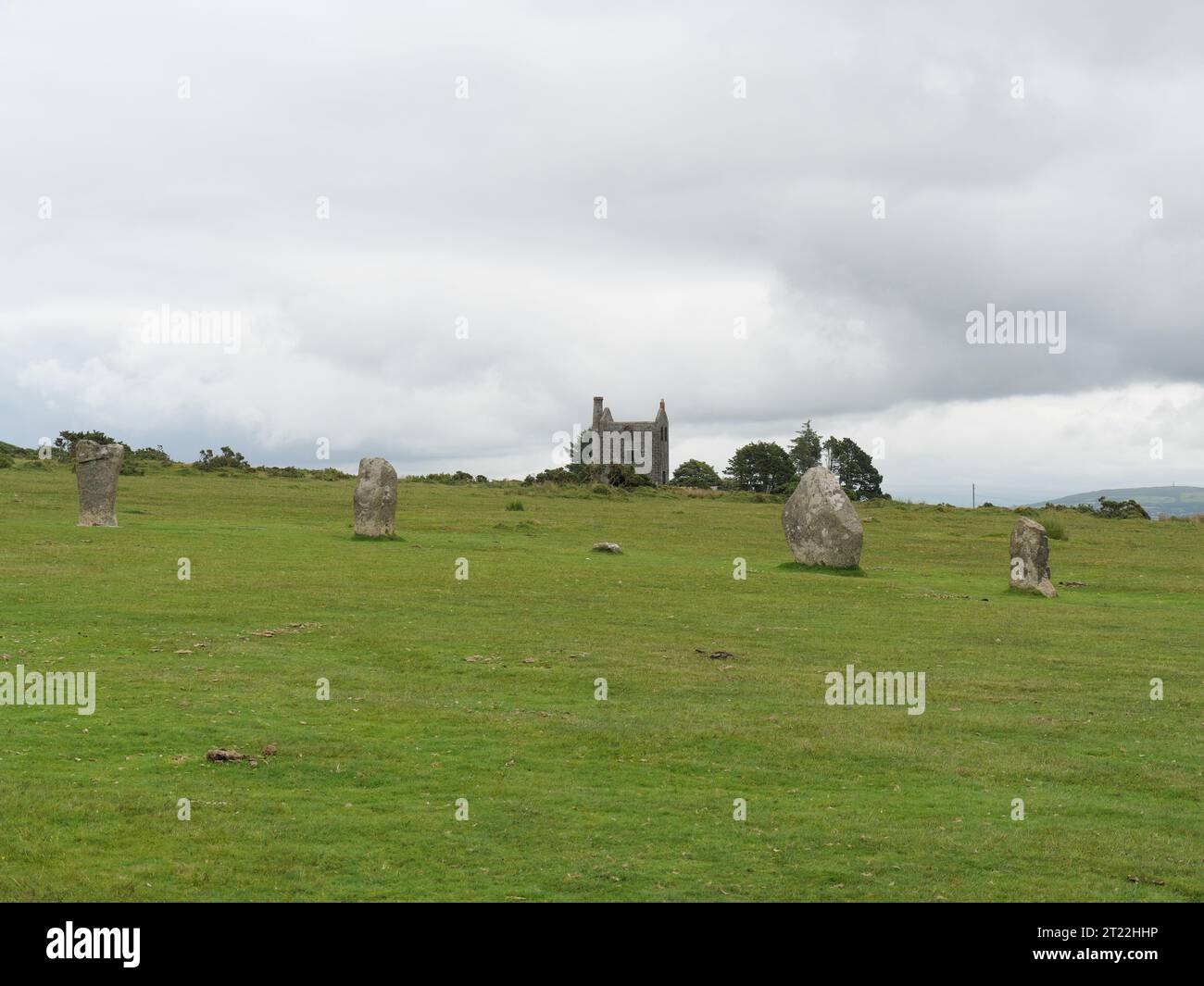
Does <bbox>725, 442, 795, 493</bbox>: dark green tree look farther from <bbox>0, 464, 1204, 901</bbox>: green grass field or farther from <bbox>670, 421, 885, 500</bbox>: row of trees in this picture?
<bbox>0, 464, 1204, 901</bbox>: green grass field

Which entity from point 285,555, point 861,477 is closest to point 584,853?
point 285,555

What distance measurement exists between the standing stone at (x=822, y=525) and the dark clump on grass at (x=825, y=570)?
0.15 meters

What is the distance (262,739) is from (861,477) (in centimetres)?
11756

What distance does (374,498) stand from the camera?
136 feet

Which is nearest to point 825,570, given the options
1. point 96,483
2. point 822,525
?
point 822,525

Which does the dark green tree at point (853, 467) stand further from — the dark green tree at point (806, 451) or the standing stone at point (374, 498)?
the standing stone at point (374, 498)

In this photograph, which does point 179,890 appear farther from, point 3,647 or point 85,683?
point 3,647

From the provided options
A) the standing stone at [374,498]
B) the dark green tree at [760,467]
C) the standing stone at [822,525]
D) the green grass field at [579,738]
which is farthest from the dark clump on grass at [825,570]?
the dark green tree at [760,467]

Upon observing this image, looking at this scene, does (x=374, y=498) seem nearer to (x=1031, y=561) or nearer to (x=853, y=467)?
(x=1031, y=561)

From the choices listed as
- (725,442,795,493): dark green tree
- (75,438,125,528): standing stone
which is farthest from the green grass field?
(725,442,795,493): dark green tree

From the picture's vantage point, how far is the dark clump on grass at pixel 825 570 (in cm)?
3603

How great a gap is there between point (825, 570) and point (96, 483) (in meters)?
24.4

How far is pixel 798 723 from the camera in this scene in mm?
16781

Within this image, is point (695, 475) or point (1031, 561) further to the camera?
point (695, 475)
